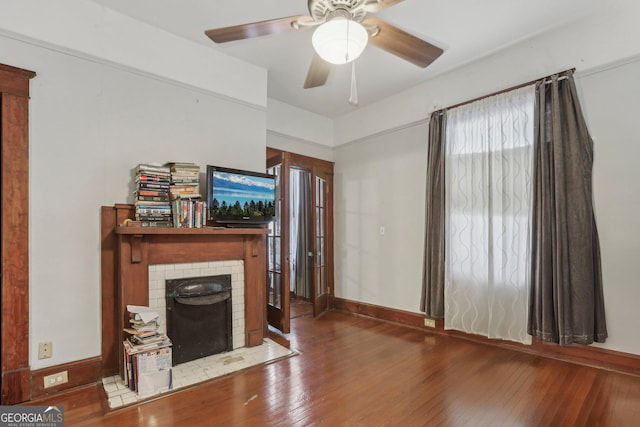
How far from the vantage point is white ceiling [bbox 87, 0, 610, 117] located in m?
2.54

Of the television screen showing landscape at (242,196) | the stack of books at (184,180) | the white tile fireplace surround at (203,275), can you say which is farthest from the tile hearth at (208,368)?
the stack of books at (184,180)

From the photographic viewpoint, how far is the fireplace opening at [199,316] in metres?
2.74

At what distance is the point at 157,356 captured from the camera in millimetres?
2344

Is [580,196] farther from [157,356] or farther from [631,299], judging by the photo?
[157,356]

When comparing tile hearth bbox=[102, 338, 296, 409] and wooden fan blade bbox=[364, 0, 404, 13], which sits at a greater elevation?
wooden fan blade bbox=[364, 0, 404, 13]

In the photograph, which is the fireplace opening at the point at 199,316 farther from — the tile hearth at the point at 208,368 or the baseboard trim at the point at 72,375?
the baseboard trim at the point at 72,375

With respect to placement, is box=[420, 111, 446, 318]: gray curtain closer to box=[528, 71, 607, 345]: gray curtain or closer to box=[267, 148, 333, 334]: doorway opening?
box=[528, 71, 607, 345]: gray curtain

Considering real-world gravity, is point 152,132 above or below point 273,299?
above

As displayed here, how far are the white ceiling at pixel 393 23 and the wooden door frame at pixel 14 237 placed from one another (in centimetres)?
105

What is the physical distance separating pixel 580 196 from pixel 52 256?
13.9 feet

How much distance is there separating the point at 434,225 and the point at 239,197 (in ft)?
7.25

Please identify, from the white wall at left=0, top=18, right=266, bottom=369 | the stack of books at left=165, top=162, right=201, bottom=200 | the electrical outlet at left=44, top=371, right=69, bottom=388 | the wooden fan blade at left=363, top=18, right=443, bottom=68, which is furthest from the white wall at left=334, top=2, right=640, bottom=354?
the electrical outlet at left=44, top=371, right=69, bottom=388

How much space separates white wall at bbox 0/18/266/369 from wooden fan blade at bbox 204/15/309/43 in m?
1.24

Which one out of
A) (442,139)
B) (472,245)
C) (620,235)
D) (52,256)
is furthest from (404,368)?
(52,256)
